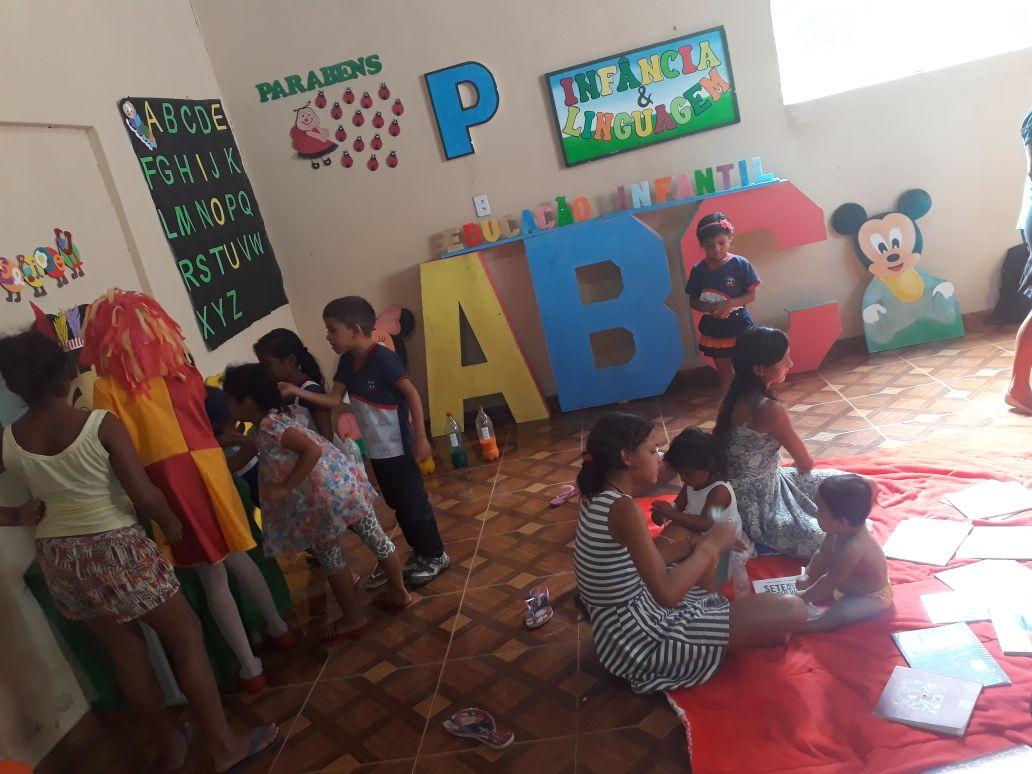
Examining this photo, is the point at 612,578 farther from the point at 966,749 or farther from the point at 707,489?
the point at 966,749

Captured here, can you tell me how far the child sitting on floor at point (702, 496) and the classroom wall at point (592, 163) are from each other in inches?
90.1

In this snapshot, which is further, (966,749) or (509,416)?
(509,416)

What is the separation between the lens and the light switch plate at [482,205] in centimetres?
451

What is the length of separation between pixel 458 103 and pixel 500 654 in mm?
3222

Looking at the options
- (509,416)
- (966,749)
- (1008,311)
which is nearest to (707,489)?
(966,749)

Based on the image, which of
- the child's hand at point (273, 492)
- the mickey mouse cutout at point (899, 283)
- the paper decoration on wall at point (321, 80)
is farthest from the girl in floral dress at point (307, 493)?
the mickey mouse cutout at point (899, 283)

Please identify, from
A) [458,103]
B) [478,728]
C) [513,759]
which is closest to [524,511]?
[478,728]

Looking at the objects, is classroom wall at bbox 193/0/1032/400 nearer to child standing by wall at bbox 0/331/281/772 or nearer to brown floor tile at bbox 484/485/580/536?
brown floor tile at bbox 484/485/580/536

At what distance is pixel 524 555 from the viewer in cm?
304

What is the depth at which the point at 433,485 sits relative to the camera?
4.00 meters

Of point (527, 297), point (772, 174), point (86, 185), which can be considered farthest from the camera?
point (527, 297)

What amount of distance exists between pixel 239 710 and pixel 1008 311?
14.9ft

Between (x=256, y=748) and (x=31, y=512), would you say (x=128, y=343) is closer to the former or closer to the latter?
(x=31, y=512)

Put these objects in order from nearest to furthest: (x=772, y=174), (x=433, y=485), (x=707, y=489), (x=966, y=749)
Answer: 1. (x=966, y=749)
2. (x=707, y=489)
3. (x=433, y=485)
4. (x=772, y=174)
